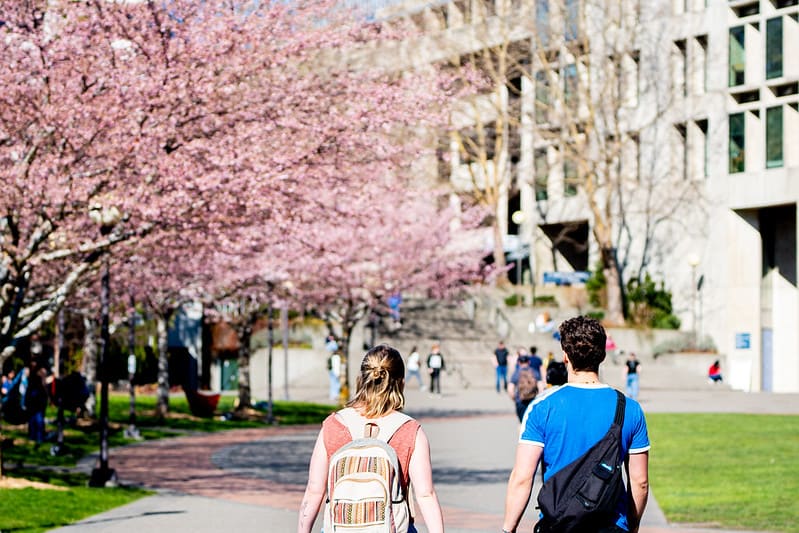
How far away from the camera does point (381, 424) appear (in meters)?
6.30

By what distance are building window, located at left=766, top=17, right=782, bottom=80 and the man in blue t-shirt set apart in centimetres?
5327

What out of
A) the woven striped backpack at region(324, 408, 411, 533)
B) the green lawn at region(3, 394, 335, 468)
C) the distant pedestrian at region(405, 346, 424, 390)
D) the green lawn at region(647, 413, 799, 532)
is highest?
A: the woven striped backpack at region(324, 408, 411, 533)

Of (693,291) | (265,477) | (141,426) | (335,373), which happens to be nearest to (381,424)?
(265,477)

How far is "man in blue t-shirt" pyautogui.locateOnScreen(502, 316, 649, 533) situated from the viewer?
6.15 m

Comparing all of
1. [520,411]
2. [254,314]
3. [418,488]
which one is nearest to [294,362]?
[254,314]

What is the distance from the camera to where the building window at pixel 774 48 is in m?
57.1

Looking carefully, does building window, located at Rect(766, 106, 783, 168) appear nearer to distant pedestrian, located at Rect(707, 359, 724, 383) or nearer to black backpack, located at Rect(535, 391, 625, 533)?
distant pedestrian, located at Rect(707, 359, 724, 383)

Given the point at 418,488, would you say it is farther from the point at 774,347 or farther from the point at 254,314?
the point at 774,347

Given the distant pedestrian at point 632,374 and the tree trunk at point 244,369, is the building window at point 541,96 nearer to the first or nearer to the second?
the distant pedestrian at point 632,374

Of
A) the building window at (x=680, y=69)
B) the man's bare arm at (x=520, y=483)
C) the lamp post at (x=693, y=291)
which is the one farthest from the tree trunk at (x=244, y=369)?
the man's bare arm at (x=520, y=483)

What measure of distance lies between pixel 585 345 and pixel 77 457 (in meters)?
18.9

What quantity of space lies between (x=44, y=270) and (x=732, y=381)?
37907 mm

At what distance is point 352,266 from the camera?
43188mm

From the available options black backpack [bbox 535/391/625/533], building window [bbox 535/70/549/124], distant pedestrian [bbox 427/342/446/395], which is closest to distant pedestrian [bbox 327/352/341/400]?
distant pedestrian [bbox 427/342/446/395]
